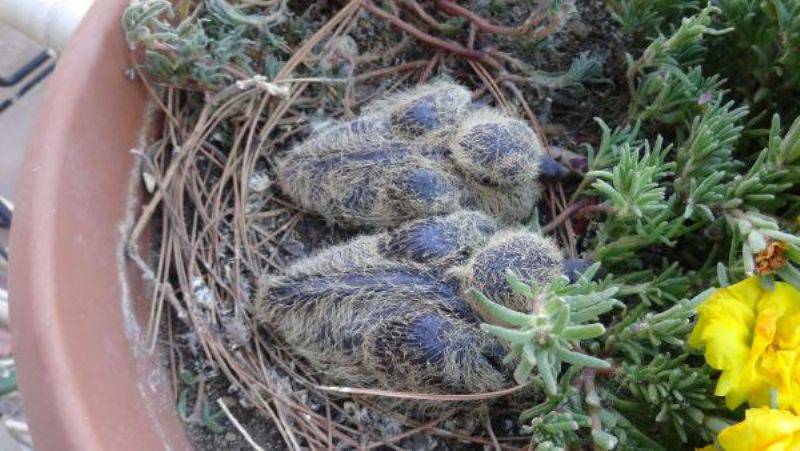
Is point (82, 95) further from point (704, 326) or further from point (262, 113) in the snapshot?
point (704, 326)

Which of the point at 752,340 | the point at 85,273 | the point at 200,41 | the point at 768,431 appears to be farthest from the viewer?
the point at 200,41

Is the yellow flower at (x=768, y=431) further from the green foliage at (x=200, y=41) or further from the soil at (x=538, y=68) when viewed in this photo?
the green foliage at (x=200, y=41)

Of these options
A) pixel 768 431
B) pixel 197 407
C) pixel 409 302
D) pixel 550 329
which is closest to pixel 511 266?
pixel 409 302

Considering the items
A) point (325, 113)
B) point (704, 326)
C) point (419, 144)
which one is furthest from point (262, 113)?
point (704, 326)

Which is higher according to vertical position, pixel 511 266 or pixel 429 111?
pixel 429 111

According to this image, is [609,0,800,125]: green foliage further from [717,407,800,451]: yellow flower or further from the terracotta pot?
the terracotta pot

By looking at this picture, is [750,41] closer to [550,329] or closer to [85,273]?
[550,329]

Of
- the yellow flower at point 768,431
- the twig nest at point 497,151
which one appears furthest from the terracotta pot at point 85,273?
the yellow flower at point 768,431

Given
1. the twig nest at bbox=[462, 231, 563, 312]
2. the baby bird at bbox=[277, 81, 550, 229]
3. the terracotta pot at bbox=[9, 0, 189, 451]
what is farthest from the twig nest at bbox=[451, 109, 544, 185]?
the terracotta pot at bbox=[9, 0, 189, 451]
